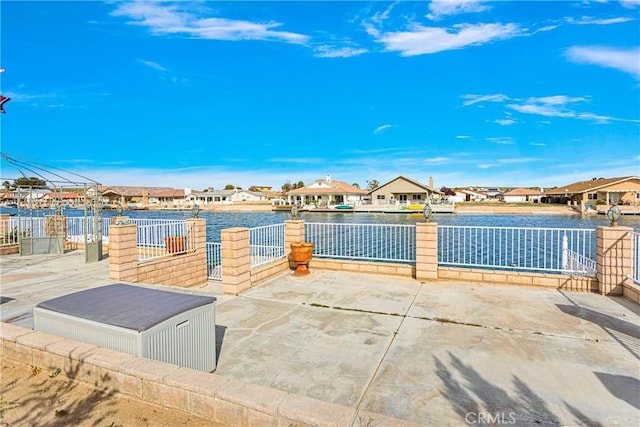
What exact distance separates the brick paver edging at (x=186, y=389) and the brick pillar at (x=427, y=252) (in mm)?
5140

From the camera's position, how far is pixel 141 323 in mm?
2564

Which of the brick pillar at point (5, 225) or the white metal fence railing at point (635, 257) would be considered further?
the brick pillar at point (5, 225)

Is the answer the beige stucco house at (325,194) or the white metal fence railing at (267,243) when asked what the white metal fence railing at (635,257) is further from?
the beige stucco house at (325,194)

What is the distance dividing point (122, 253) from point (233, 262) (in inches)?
93.0

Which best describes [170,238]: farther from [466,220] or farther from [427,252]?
[466,220]

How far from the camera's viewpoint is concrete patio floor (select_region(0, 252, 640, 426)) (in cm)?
260

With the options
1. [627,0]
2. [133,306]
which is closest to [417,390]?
[133,306]

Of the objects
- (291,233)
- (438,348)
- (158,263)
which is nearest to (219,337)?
(438,348)

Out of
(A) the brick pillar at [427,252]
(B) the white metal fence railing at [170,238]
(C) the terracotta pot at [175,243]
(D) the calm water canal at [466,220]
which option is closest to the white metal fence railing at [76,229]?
(B) the white metal fence railing at [170,238]

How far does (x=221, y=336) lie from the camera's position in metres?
3.98

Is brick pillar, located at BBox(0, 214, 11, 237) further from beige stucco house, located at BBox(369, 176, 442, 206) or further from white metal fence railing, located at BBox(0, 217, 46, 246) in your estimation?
beige stucco house, located at BBox(369, 176, 442, 206)

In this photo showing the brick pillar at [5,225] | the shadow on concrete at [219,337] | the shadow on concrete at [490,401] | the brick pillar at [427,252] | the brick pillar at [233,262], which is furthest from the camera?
the brick pillar at [5,225]

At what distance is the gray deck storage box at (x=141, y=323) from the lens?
2590 mm

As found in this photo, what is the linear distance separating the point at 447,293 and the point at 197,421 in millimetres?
4796
